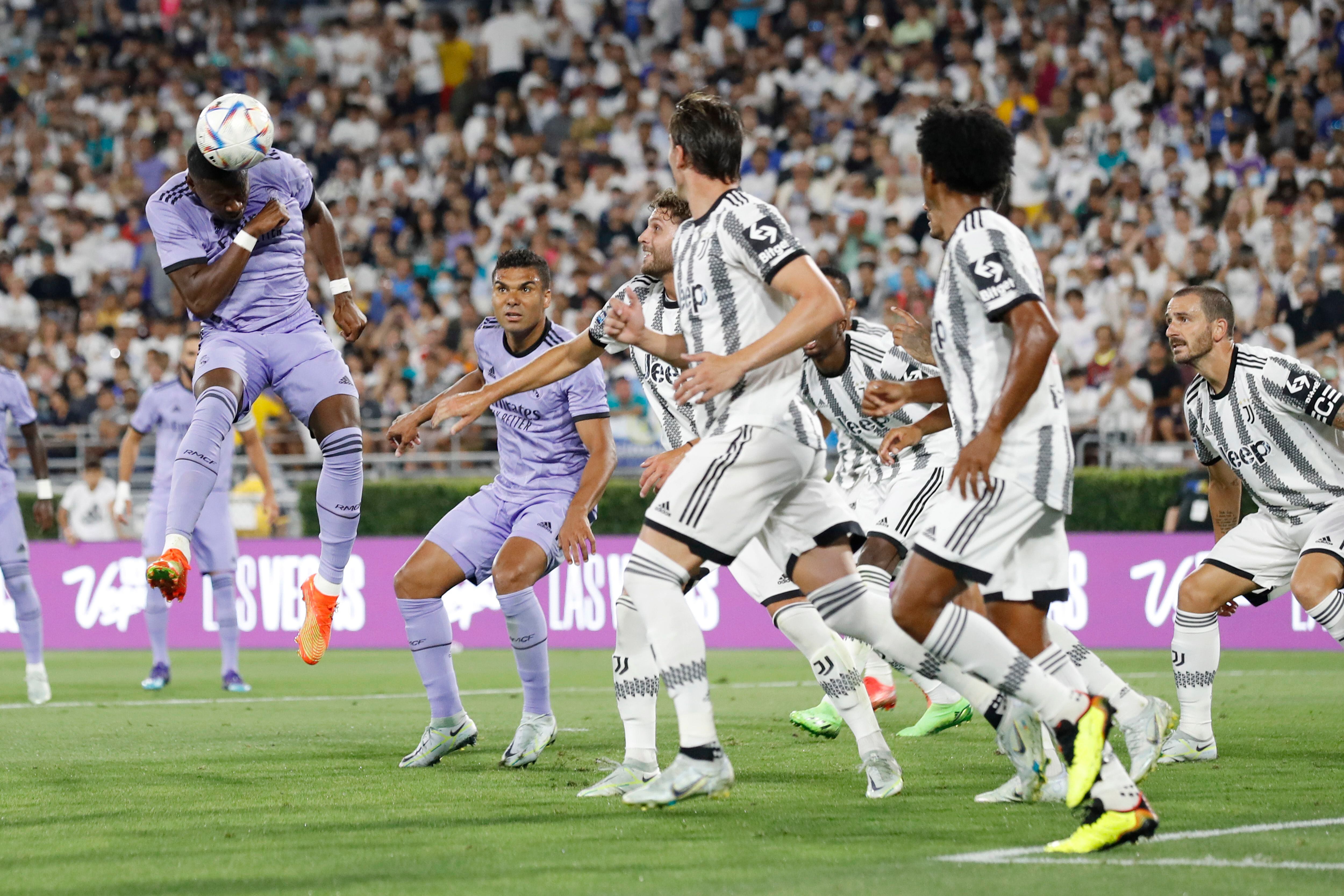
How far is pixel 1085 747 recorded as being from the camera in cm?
496

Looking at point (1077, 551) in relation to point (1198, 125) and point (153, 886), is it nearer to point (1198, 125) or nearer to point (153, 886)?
point (1198, 125)

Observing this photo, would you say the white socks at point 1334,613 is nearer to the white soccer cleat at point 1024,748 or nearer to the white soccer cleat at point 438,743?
the white soccer cleat at point 1024,748

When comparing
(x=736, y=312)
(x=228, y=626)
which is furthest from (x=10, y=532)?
(x=736, y=312)

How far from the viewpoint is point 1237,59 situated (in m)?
20.6

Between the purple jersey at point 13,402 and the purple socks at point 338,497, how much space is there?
469cm

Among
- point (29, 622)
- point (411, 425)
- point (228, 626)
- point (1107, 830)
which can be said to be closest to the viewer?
point (1107, 830)

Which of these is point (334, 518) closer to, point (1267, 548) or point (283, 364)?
point (283, 364)

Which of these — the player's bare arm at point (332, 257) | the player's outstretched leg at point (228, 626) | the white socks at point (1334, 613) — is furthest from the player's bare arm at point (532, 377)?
the player's outstretched leg at point (228, 626)

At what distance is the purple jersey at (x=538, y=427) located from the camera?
26.1 feet

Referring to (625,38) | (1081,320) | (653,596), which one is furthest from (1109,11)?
(653,596)

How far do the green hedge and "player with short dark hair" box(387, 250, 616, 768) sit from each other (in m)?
8.10

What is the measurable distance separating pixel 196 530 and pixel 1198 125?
45.8 ft

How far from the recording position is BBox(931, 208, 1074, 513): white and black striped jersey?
524 cm

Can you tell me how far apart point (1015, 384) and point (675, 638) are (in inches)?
Result: 65.9
